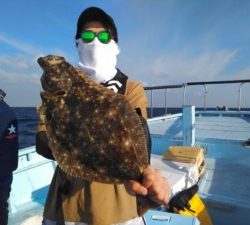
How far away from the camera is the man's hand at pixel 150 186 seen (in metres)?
1.66

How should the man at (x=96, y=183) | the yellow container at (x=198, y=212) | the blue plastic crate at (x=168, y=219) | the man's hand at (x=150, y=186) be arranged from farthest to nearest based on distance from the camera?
the yellow container at (x=198, y=212) → the blue plastic crate at (x=168, y=219) → the man at (x=96, y=183) → the man's hand at (x=150, y=186)

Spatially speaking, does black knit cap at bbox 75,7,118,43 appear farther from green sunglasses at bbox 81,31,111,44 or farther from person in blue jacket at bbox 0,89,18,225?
person in blue jacket at bbox 0,89,18,225

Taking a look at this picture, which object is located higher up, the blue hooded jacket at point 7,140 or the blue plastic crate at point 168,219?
the blue hooded jacket at point 7,140

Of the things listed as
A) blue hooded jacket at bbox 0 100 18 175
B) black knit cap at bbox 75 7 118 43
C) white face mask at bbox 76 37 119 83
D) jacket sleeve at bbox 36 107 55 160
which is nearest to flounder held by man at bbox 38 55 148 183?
jacket sleeve at bbox 36 107 55 160

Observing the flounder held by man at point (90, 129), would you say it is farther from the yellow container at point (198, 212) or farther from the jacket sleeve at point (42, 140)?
the yellow container at point (198, 212)

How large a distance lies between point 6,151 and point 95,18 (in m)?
2.09

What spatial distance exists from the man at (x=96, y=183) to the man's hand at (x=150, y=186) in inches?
12.6

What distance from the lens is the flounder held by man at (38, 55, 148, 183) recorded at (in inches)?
65.7

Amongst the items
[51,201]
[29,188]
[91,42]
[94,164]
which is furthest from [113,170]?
[29,188]

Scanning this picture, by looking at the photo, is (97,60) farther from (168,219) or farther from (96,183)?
(168,219)

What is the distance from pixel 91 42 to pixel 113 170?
1.03 meters

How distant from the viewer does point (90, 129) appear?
5.71 feet

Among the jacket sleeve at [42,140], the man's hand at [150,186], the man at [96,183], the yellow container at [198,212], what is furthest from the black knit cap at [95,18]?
the yellow container at [198,212]

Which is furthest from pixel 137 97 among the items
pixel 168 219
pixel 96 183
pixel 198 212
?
pixel 198 212
